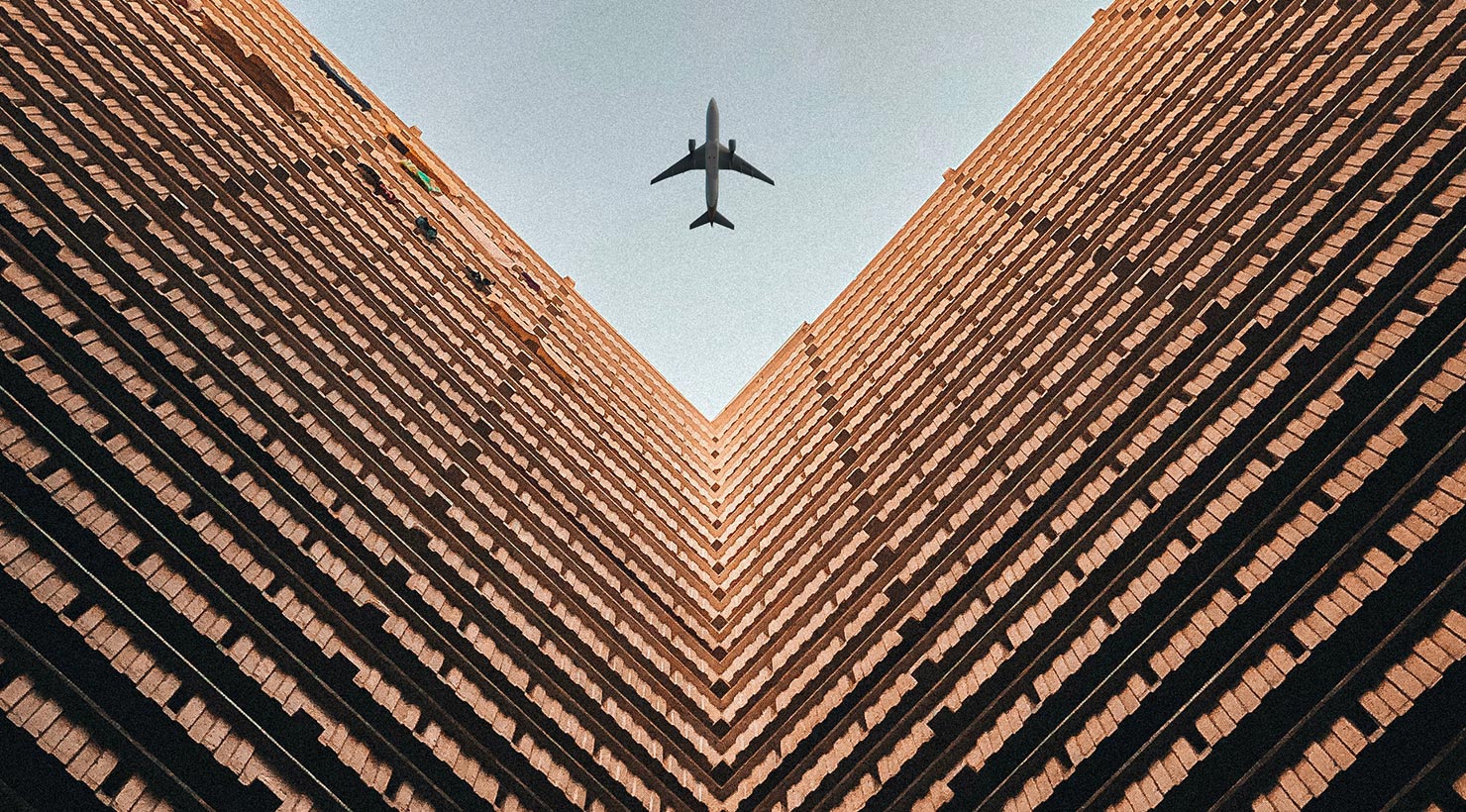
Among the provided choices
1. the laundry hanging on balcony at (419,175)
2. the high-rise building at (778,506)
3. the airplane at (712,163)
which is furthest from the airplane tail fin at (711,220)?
the high-rise building at (778,506)

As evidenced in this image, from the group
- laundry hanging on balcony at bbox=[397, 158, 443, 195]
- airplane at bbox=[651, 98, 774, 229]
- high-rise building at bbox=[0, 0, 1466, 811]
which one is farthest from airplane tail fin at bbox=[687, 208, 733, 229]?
high-rise building at bbox=[0, 0, 1466, 811]

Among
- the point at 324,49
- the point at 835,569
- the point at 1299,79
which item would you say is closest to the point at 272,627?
the point at 835,569

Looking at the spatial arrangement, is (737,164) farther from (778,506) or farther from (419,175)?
(778,506)

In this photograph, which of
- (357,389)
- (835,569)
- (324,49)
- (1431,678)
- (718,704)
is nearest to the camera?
(1431,678)

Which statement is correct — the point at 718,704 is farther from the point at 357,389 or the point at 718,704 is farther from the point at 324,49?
the point at 324,49

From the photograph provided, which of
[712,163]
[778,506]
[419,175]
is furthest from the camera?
[712,163]

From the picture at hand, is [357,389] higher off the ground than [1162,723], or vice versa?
[1162,723]

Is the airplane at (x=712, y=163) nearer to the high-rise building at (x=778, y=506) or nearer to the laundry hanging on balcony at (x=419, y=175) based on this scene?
the laundry hanging on balcony at (x=419, y=175)

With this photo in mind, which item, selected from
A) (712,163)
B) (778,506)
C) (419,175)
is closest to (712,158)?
(712,163)
